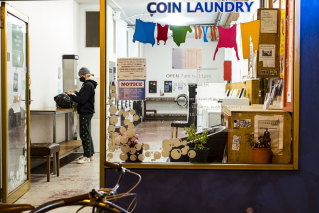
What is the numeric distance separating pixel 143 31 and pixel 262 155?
1526 mm

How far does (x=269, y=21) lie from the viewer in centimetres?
362

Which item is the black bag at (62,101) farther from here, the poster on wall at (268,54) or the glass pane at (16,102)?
the poster on wall at (268,54)

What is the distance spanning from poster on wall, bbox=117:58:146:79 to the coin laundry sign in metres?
0.46

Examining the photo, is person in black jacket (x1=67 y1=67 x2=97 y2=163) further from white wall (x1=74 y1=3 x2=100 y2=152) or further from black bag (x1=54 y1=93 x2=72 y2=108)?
white wall (x1=74 y1=3 x2=100 y2=152)

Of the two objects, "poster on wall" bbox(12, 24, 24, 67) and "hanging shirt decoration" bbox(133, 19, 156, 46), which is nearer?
"hanging shirt decoration" bbox(133, 19, 156, 46)

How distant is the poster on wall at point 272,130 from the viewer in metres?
3.47

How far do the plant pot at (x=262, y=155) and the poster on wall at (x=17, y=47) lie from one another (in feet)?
9.81

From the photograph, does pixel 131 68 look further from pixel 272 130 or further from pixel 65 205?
pixel 65 205

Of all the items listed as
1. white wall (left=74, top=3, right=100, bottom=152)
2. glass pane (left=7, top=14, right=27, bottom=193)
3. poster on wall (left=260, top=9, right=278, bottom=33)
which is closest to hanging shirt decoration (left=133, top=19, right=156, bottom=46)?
poster on wall (left=260, top=9, right=278, bottom=33)

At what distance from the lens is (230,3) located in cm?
345

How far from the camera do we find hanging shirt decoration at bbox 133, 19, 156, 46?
349 cm

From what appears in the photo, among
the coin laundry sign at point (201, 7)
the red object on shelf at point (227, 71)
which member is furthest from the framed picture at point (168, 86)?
the coin laundry sign at point (201, 7)

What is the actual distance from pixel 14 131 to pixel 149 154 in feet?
6.71

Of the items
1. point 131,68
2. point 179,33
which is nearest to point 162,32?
point 179,33
